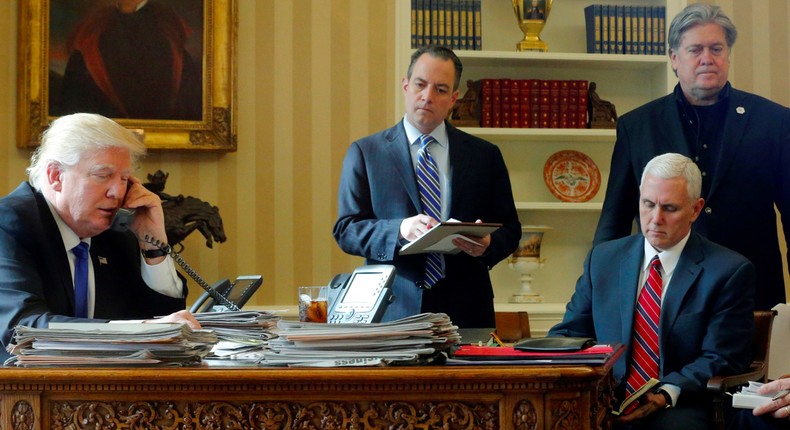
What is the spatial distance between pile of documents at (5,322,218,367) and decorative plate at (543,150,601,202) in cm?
335

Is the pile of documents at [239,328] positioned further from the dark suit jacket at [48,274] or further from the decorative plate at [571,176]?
the decorative plate at [571,176]

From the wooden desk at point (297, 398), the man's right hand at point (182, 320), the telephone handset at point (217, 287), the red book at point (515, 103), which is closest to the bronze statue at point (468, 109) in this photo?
the red book at point (515, 103)

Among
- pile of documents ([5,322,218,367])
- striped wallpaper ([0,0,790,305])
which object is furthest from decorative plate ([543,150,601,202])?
pile of documents ([5,322,218,367])

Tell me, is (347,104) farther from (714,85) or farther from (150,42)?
(714,85)

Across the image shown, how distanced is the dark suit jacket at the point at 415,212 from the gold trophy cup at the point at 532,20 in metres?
1.57

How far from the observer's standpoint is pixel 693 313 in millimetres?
2955

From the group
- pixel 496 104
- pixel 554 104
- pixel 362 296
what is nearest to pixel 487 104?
pixel 496 104

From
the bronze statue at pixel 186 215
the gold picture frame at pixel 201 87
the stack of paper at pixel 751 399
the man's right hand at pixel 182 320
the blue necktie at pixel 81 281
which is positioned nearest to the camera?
the man's right hand at pixel 182 320

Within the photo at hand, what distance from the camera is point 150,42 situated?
4.78m

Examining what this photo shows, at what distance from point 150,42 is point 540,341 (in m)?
3.17

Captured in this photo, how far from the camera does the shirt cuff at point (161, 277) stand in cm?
271

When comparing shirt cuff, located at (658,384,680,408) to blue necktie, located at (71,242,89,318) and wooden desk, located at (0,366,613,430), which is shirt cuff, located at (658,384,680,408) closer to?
wooden desk, located at (0,366,613,430)

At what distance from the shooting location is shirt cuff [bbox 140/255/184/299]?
2711mm

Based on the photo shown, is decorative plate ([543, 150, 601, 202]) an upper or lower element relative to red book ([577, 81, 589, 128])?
lower
